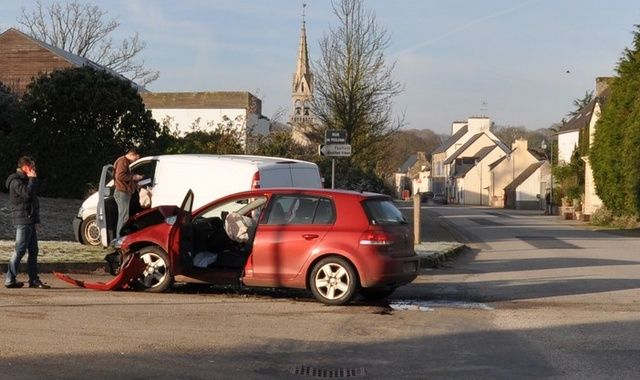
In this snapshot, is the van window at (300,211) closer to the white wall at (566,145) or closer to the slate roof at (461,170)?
the white wall at (566,145)

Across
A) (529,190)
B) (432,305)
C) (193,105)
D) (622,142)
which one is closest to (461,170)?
(529,190)

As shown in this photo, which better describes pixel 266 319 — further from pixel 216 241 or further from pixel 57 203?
pixel 57 203

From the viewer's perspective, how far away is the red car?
1191 centimetres

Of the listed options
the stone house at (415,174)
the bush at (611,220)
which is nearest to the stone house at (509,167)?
the stone house at (415,174)

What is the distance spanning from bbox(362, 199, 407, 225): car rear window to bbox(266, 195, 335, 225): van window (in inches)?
19.3

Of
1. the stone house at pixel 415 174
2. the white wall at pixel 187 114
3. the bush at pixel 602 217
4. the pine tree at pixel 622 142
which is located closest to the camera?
the pine tree at pixel 622 142

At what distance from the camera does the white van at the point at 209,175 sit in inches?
637

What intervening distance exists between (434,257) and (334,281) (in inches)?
303

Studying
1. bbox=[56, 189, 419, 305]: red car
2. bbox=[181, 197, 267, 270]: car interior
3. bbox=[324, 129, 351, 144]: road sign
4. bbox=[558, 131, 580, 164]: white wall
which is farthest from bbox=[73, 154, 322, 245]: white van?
bbox=[558, 131, 580, 164]: white wall

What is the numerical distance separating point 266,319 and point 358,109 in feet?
81.7

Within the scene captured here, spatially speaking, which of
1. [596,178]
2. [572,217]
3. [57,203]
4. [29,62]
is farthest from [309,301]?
[572,217]

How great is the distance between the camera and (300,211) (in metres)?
12.3

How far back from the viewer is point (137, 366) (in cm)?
787

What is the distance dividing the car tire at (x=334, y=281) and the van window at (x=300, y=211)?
1.85 feet
